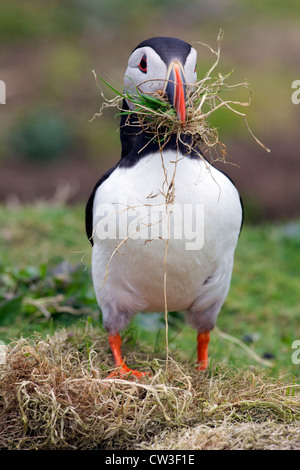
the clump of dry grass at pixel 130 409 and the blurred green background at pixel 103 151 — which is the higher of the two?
the blurred green background at pixel 103 151

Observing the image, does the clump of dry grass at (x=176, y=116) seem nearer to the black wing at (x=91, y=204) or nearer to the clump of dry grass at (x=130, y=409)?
the black wing at (x=91, y=204)

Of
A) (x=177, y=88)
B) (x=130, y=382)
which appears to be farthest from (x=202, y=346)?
(x=177, y=88)

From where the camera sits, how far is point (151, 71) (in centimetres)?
334

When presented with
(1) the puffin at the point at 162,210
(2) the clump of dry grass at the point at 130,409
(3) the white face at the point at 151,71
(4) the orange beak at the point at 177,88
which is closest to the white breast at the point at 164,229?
(1) the puffin at the point at 162,210

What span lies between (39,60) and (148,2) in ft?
13.6

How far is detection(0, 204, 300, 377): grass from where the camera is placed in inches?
192

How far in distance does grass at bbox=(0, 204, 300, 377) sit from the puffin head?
1.21 meters

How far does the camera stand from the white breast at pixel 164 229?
343 cm

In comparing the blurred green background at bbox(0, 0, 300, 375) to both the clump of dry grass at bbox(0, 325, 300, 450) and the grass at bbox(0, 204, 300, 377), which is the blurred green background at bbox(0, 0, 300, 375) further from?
the clump of dry grass at bbox(0, 325, 300, 450)

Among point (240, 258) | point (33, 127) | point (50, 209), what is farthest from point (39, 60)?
point (240, 258)

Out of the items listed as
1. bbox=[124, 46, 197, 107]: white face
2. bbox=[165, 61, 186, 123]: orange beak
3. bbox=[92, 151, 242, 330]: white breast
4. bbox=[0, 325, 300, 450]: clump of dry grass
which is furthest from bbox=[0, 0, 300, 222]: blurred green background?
bbox=[0, 325, 300, 450]: clump of dry grass

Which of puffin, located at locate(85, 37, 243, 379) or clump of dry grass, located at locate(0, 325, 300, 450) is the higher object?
puffin, located at locate(85, 37, 243, 379)

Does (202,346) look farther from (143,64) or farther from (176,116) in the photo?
(143,64)

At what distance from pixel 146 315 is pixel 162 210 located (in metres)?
2.13
